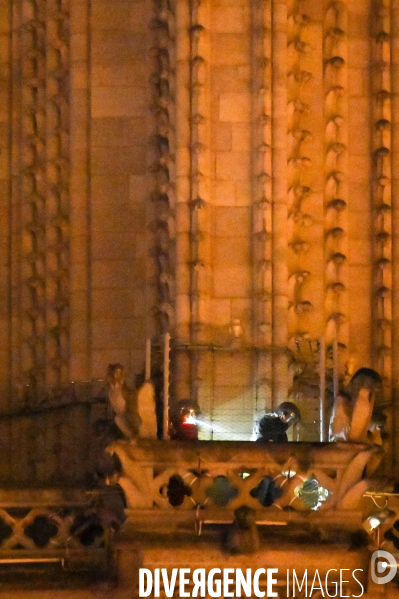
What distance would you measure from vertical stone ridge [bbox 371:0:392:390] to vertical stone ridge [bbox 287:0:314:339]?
734mm

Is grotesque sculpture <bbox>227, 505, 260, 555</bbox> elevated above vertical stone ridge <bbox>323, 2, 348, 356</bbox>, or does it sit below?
below

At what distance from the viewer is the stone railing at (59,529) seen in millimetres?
12109

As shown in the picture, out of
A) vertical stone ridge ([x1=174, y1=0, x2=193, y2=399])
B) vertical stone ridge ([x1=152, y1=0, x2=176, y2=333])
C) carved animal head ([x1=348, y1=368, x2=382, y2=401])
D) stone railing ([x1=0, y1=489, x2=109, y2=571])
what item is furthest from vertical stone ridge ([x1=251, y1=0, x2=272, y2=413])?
stone railing ([x1=0, y1=489, x2=109, y2=571])

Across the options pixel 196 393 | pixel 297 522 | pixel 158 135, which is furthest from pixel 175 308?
pixel 297 522

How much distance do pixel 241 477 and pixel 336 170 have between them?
14.0 feet

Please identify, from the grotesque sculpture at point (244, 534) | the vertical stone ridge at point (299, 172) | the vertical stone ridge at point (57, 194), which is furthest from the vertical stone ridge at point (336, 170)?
the grotesque sculpture at point (244, 534)

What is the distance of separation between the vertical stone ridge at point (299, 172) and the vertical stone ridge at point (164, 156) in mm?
1168

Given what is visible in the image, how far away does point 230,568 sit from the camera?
11727 millimetres

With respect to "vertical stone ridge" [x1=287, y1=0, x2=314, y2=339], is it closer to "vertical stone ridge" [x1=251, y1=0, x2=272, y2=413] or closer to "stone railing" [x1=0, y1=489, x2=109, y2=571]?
"vertical stone ridge" [x1=251, y1=0, x2=272, y2=413]

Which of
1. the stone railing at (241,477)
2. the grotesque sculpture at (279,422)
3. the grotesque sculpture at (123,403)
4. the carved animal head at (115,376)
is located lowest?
the stone railing at (241,477)

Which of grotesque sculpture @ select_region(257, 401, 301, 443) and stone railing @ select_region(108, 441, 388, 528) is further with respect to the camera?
grotesque sculpture @ select_region(257, 401, 301, 443)

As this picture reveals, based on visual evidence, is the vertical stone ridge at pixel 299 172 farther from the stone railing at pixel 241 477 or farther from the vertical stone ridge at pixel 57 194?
the stone railing at pixel 241 477

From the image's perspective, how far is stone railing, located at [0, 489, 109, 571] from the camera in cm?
1211

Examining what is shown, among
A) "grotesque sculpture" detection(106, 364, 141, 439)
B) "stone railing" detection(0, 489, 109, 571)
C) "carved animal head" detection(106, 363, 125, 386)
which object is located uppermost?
"carved animal head" detection(106, 363, 125, 386)
